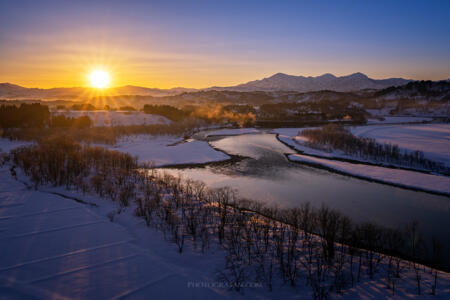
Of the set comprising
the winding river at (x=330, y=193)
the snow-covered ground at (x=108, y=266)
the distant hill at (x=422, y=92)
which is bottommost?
the winding river at (x=330, y=193)

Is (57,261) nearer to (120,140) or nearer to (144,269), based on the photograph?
(144,269)

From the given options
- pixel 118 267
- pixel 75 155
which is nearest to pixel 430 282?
pixel 118 267

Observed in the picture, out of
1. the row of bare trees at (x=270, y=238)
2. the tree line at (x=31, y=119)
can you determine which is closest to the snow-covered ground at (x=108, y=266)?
the row of bare trees at (x=270, y=238)

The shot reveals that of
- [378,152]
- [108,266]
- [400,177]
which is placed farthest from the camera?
[378,152]

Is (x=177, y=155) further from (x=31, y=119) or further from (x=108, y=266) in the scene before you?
(x=31, y=119)

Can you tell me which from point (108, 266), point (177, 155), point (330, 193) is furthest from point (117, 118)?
point (108, 266)

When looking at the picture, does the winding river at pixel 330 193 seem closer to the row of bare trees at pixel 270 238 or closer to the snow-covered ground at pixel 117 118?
the row of bare trees at pixel 270 238

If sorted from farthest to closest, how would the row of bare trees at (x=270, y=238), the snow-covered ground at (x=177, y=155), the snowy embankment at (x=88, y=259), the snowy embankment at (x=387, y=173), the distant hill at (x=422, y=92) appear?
the distant hill at (x=422, y=92), the snow-covered ground at (x=177, y=155), the snowy embankment at (x=387, y=173), the row of bare trees at (x=270, y=238), the snowy embankment at (x=88, y=259)
